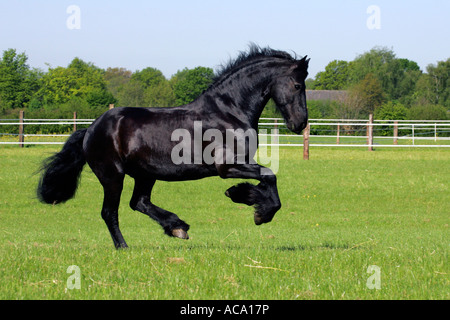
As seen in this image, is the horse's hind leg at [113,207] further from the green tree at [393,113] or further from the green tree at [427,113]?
the green tree at [427,113]

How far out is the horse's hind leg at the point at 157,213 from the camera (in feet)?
23.6

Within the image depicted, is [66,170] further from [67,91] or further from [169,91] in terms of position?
[67,91]

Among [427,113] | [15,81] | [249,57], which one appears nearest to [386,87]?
[427,113]

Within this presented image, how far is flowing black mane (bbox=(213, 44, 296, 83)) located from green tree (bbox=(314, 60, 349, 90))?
10371 cm

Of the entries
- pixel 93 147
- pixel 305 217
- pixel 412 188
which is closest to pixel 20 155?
pixel 305 217

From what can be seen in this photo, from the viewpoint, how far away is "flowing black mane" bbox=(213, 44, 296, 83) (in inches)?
282

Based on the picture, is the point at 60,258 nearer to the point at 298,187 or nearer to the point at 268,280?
the point at 268,280

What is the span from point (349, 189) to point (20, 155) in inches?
545

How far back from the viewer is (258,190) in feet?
21.5

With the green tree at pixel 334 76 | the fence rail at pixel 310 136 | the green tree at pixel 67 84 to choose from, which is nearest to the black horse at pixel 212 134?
the fence rail at pixel 310 136

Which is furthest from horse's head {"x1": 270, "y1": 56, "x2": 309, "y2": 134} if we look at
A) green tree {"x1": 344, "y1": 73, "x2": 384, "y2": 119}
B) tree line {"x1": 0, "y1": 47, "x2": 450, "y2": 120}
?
green tree {"x1": 344, "y1": 73, "x2": 384, "y2": 119}

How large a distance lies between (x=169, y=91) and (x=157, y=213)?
178 ft

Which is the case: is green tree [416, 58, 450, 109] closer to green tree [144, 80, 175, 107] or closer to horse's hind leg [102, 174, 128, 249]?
green tree [144, 80, 175, 107]

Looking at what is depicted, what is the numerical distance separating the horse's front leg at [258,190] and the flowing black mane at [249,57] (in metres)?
1.28
